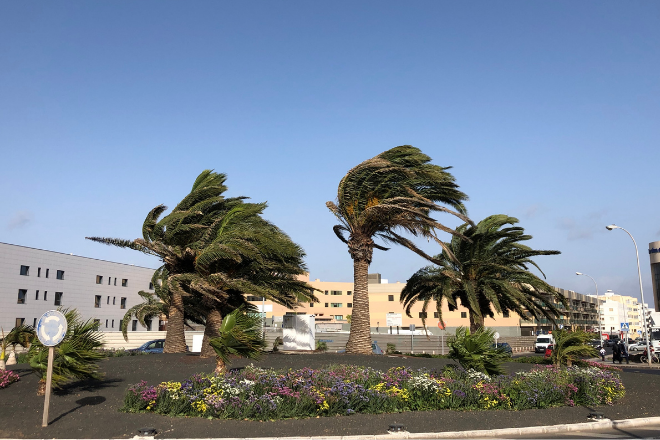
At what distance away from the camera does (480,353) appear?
44.5ft

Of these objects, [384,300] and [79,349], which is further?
[384,300]

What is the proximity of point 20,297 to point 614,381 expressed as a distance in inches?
1936

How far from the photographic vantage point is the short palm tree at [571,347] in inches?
654

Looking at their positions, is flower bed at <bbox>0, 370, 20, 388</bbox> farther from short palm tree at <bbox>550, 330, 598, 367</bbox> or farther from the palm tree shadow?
short palm tree at <bbox>550, 330, 598, 367</bbox>

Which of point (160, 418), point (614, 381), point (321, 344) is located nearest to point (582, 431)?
point (614, 381)

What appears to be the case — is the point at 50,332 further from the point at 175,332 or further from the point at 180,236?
the point at 175,332

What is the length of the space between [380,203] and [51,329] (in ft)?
44.5

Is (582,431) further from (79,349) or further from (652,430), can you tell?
(79,349)

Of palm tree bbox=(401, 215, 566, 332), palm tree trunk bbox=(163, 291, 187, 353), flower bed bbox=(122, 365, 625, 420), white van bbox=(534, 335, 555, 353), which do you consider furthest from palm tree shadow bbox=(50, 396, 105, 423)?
white van bbox=(534, 335, 555, 353)

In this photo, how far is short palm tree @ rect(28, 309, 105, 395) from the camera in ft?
37.6

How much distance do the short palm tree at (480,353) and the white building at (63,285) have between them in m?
35.0

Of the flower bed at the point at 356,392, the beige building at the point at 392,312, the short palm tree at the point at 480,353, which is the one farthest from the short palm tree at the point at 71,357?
the beige building at the point at 392,312

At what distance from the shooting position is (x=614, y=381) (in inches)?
548

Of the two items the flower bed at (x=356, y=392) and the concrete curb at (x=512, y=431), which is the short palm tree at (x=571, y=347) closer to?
the flower bed at (x=356, y=392)
